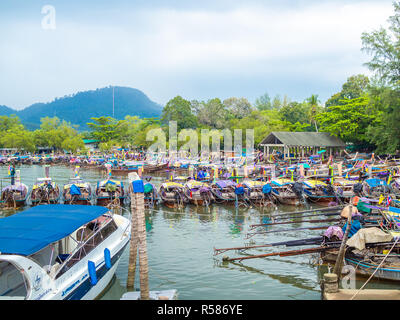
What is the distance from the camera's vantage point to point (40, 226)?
9.41m

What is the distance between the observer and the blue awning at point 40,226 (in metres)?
8.02

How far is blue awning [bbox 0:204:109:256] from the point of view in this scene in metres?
8.02

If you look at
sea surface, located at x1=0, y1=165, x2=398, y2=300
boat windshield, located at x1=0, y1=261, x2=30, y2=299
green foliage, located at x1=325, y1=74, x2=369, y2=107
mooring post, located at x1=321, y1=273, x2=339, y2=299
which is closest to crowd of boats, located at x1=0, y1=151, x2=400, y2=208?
sea surface, located at x1=0, y1=165, x2=398, y2=300

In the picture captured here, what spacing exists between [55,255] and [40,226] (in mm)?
1517

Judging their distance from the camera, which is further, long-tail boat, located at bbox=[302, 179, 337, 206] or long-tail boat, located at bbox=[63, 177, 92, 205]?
long-tail boat, located at bbox=[302, 179, 337, 206]

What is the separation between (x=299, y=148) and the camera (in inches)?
2090

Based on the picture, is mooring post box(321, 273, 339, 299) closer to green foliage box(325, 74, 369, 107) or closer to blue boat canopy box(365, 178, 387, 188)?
blue boat canopy box(365, 178, 387, 188)

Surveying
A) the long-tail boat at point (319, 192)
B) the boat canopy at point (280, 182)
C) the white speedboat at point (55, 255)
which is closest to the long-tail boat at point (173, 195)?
the boat canopy at point (280, 182)

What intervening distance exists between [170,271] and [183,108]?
62534mm

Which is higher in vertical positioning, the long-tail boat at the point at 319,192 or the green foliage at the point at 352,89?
the green foliage at the point at 352,89

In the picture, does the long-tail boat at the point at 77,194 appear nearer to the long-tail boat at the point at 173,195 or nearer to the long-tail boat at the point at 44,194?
the long-tail boat at the point at 44,194

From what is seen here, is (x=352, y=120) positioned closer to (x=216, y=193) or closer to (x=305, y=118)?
(x=305, y=118)

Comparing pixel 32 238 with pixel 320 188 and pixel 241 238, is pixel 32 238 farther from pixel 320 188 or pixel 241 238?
pixel 320 188
